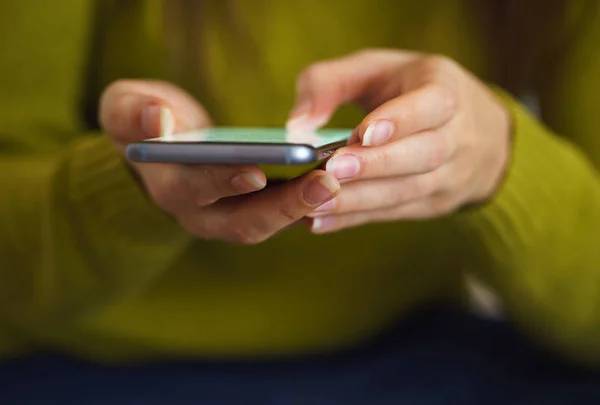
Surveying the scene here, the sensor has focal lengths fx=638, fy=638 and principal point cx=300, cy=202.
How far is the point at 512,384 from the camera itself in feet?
1.70

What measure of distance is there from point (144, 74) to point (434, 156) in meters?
0.32

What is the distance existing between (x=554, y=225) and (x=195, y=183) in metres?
0.31

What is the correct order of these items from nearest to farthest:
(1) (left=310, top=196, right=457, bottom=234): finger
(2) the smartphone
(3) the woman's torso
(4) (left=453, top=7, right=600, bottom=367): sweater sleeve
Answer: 1. (2) the smartphone
2. (1) (left=310, top=196, right=457, bottom=234): finger
3. (4) (left=453, top=7, right=600, bottom=367): sweater sleeve
4. (3) the woman's torso

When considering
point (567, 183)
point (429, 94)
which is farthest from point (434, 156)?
point (567, 183)

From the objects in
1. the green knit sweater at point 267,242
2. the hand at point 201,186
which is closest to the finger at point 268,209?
the hand at point 201,186

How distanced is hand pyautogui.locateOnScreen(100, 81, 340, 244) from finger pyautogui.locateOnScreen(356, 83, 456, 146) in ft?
0.14

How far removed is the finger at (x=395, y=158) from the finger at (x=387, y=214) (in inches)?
1.3

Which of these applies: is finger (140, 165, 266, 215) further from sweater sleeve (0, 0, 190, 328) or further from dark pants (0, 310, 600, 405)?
dark pants (0, 310, 600, 405)

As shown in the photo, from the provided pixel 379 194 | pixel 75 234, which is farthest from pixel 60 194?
pixel 379 194

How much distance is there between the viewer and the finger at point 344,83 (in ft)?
1.35

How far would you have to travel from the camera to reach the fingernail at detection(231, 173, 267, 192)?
0.28 meters

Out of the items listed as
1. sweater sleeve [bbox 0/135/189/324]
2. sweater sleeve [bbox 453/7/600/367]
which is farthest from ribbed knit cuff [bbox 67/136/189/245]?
sweater sleeve [bbox 453/7/600/367]

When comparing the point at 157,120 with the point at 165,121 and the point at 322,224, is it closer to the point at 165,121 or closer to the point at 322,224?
Answer: the point at 165,121

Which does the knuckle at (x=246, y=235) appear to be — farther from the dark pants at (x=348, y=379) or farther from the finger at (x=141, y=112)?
the dark pants at (x=348, y=379)
